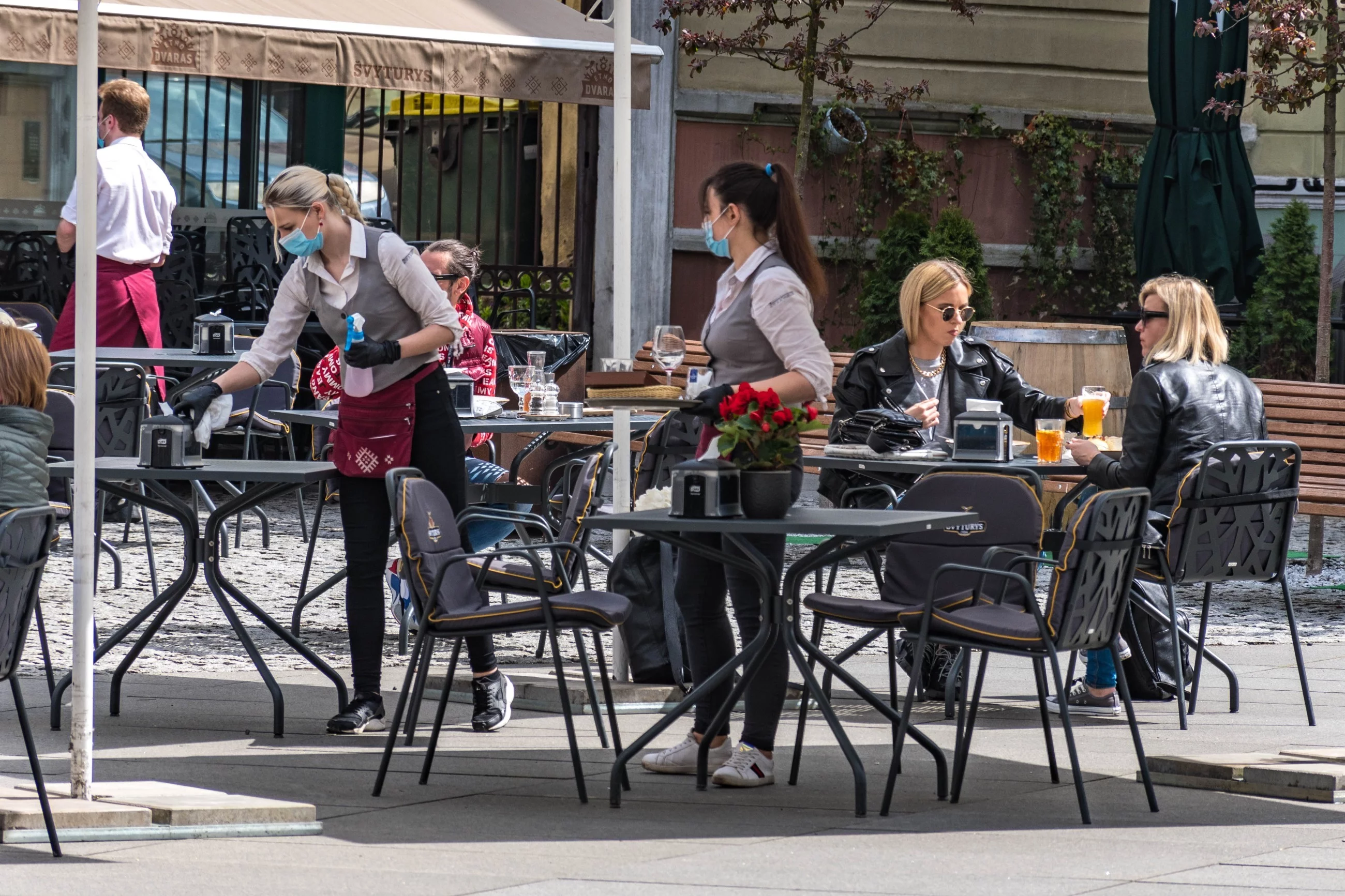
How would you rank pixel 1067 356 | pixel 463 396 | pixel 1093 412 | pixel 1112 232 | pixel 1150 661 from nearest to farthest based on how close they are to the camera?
1. pixel 1150 661
2. pixel 1093 412
3. pixel 463 396
4. pixel 1067 356
5. pixel 1112 232

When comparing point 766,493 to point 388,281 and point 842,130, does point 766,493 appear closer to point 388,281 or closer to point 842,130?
point 388,281

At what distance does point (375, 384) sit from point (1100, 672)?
105 inches

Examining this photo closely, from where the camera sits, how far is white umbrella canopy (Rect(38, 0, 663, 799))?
8.32 metres

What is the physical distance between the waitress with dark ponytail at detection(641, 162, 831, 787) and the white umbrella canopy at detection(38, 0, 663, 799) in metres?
1.07

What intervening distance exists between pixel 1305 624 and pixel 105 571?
5.33 meters

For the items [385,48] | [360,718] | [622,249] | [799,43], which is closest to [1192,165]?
[799,43]

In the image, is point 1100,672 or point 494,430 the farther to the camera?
point 494,430

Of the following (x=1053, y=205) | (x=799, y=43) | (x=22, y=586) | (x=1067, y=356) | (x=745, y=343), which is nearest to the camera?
(x=22, y=586)

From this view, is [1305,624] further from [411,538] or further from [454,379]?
[411,538]

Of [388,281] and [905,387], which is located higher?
[388,281]

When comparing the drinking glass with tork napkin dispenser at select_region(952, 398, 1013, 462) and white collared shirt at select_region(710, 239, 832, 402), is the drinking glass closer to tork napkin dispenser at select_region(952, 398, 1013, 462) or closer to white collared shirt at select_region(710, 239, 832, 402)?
tork napkin dispenser at select_region(952, 398, 1013, 462)

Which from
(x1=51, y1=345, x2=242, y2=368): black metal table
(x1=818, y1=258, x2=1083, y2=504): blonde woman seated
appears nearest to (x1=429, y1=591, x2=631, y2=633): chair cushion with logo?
(x1=818, y1=258, x2=1083, y2=504): blonde woman seated

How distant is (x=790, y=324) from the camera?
5.89 metres

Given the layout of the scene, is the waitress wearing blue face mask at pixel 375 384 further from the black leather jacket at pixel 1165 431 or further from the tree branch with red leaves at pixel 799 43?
the tree branch with red leaves at pixel 799 43
